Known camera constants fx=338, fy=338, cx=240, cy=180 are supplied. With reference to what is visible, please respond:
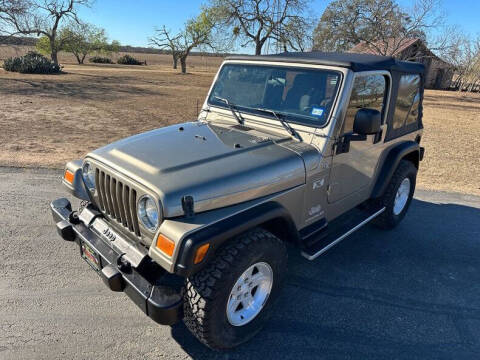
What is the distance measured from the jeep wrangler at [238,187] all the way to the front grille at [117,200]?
1 cm

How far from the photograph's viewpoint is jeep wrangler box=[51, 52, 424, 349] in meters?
2.17

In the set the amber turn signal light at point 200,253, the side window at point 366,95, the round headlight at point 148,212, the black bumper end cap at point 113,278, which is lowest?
the black bumper end cap at point 113,278

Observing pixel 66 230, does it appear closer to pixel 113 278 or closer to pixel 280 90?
pixel 113 278

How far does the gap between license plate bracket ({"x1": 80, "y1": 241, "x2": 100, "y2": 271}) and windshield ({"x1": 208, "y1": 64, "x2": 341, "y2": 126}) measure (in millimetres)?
1922

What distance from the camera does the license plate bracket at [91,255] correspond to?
98.8 inches

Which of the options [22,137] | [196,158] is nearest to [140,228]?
[196,158]

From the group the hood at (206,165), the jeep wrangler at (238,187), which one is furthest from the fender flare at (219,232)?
the hood at (206,165)

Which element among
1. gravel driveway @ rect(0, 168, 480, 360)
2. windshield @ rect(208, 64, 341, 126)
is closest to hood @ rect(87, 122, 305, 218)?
windshield @ rect(208, 64, 341, 126)

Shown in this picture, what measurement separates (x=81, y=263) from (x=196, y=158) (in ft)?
6.05

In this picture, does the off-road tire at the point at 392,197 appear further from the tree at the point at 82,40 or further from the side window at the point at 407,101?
the tree at the point at 82,40

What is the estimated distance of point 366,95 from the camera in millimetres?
3297

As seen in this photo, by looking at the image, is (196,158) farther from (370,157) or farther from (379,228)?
Result: (379,228)

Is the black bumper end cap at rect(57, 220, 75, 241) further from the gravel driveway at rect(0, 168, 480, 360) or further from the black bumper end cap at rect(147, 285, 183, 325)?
the black bumper end cap at rect(147, 285, 183, 325)

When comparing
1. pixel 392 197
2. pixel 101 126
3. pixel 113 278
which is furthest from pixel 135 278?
pixel 101 126
